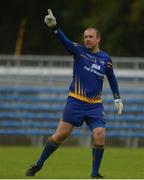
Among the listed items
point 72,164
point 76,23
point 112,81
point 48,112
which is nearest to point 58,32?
point 112,81

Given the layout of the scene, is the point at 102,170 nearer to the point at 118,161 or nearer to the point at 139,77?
the point at 118,161

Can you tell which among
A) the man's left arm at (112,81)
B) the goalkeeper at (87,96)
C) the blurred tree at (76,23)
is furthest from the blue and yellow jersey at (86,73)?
the blurred tree at (76,23)

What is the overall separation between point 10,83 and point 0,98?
70.8 inches

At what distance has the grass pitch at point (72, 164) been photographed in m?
14.3

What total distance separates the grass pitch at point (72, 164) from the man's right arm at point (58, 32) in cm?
176

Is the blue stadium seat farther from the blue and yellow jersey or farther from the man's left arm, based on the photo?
the blue and yellow jersey

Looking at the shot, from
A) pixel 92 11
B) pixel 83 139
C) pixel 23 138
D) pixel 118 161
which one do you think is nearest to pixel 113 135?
pixel 83 139

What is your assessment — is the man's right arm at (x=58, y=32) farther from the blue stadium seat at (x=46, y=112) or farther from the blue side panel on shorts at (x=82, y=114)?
the blue stadium seat at (x=46, y=112)

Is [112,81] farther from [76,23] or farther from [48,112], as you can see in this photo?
[76,23]

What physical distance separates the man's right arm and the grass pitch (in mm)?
1760

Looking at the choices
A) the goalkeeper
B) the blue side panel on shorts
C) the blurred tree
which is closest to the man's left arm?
the goalkeeper

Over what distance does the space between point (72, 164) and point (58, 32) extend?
444 cm

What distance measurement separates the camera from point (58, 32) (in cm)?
1341

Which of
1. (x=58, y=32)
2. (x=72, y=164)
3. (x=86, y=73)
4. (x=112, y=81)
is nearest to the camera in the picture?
(x=58, y=32)
